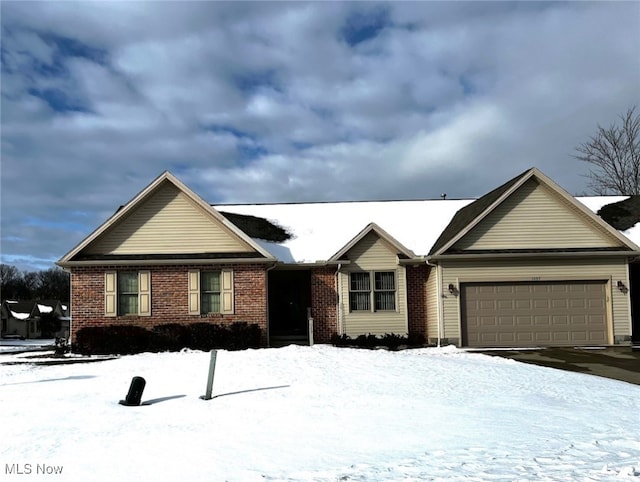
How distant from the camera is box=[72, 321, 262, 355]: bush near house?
2084 cm

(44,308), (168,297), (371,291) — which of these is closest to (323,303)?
(371,291)

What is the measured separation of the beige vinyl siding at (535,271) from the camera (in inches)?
849

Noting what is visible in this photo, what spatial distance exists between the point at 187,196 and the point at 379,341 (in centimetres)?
823

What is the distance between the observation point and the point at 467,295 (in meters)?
21.8

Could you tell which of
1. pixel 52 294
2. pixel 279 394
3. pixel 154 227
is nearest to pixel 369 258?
pixel 154 227

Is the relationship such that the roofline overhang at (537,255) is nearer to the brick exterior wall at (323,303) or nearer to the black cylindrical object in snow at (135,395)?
the brick exterior wall at (323,303)

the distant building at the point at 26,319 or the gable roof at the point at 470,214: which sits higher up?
the gable roof at the point at 470,214

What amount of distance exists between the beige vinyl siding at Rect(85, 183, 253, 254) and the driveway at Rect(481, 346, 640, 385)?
31.3ft

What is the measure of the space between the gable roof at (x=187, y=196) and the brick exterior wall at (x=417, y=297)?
518 cm

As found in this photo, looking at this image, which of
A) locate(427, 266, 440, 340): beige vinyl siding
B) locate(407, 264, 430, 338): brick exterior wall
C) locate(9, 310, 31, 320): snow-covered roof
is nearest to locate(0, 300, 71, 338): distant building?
locate(9, 310, 31, 320): snow-covered roof

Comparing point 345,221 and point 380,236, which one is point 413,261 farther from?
point 345,221

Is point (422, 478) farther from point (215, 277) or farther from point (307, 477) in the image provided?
point (215, 277)

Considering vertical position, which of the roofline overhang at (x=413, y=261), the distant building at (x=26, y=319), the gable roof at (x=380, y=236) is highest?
the gable roof at (x=380, y=236)

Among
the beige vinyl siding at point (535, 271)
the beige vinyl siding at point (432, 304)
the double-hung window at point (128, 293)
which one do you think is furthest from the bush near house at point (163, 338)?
the beige vinyl siding at point (535, 271)
